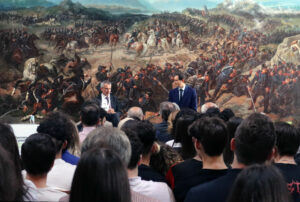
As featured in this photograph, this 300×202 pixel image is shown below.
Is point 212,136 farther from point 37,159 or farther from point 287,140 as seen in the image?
point 37,159

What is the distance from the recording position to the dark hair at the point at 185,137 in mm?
3611

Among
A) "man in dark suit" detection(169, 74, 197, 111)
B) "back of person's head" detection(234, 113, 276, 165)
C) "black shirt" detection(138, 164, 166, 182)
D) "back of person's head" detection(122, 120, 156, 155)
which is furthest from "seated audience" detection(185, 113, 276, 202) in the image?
"man in dark suit" detection(169, 74, 197, 111)

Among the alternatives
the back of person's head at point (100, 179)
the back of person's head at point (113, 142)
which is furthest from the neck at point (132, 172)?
the back of person's head at point (100, 179)

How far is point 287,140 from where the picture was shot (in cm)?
302

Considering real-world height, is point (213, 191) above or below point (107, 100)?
above

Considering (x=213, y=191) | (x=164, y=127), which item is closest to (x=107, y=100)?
(x=164, y=127)

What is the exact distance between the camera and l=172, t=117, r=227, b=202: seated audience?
2809mm

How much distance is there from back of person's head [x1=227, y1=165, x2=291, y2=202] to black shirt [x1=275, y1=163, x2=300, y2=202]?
962 millimetres

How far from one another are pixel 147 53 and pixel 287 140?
11674mm

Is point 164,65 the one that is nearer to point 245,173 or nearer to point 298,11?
point 298,11

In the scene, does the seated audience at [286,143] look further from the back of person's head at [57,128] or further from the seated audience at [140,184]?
the back of person's head at [57,128]

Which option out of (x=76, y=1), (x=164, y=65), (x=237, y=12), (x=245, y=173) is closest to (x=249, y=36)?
(x=237, y=12)

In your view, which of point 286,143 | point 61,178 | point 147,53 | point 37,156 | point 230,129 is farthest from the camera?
point 147,53

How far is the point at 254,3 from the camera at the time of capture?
15695 millimetres
